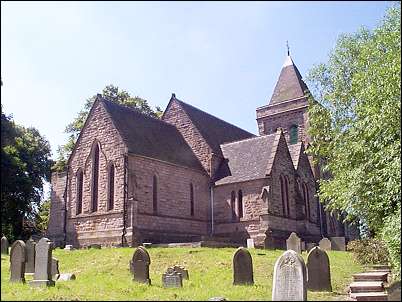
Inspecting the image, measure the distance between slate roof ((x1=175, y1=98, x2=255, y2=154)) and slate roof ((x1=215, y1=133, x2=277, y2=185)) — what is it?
125cm

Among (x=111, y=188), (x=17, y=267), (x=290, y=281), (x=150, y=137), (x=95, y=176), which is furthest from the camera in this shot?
(x=150, y=137)

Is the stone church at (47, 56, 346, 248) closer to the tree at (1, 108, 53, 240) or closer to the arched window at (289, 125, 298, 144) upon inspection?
the tree at (1, 108, 53, 240)

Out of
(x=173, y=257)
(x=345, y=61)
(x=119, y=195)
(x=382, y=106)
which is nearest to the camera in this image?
(x=382, y=106)

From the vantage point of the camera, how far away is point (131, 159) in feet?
92.1

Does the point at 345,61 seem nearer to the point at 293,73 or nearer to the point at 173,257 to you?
the point at 173,257

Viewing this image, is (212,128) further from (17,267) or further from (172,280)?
(17,267)

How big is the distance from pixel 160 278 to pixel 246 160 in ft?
61.7

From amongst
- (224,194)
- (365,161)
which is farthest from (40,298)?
(224,194)

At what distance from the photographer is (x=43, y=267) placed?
540 inches

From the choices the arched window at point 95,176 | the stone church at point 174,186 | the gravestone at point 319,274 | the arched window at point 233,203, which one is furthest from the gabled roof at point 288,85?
the gravestone at point 319,274

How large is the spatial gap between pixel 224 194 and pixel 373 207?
17527 millimetres

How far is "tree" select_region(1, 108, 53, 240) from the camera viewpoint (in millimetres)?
30688

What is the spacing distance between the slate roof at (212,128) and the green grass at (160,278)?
14609mm

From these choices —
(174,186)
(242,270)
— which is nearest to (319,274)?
(242,270)
